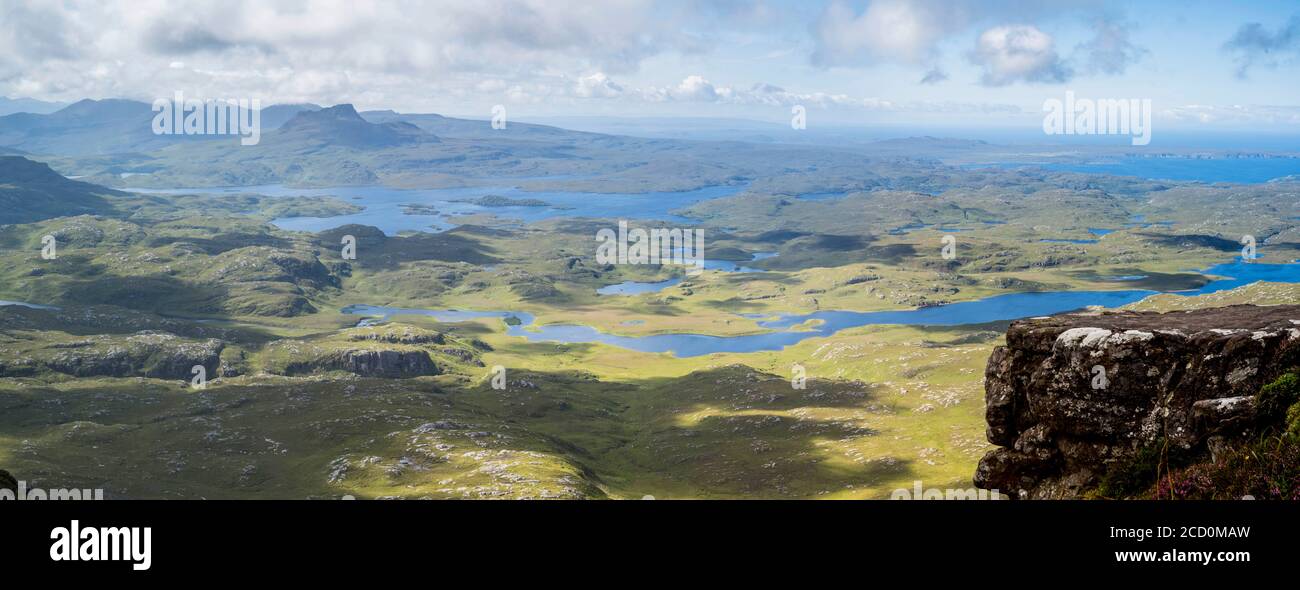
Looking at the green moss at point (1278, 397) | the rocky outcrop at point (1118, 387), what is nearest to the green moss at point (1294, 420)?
the green moss at point (1278, 397)

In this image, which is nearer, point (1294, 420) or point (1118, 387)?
point (1294, 420)

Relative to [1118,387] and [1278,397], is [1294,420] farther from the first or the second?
[1118,387]

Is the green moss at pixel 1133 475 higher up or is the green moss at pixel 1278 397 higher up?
the green moss at pixel 1278 397

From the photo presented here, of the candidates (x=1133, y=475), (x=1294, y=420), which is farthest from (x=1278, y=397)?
(x=1133, y=475)

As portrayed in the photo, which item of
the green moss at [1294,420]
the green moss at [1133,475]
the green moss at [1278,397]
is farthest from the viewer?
the green moss at [1133,475]

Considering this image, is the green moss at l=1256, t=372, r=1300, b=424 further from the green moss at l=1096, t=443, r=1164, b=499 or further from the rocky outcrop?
the green moss at l=1096, t=443, r=1164, b=499

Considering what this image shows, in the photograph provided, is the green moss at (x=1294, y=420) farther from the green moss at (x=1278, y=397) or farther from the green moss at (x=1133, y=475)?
the green moss at (x=1133, y=475)
